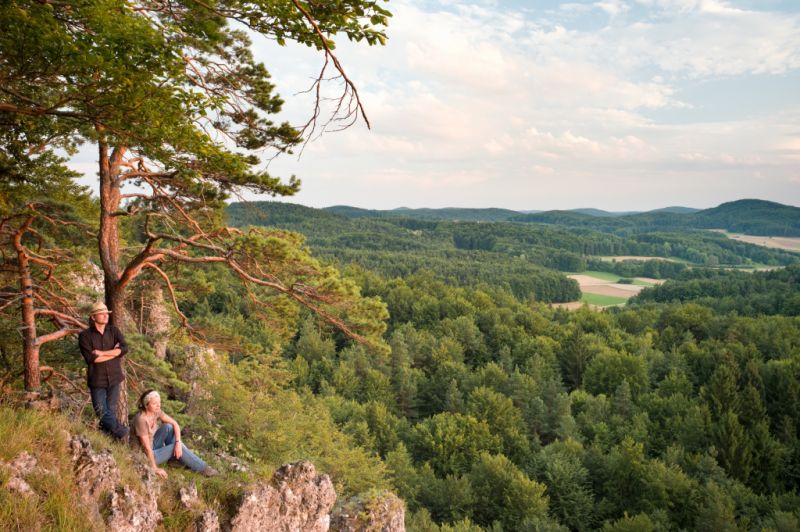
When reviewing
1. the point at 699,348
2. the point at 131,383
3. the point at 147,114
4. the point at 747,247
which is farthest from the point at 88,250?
the point at 747,247

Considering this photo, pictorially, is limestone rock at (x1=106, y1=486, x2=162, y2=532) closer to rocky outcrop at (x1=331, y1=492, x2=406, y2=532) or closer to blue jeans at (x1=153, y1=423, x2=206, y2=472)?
blue jeans at (x1=153, y1=423, x2=206, y2=472)

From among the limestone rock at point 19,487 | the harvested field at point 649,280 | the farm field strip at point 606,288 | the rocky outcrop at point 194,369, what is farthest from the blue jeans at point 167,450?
the harvested field at point 649,280

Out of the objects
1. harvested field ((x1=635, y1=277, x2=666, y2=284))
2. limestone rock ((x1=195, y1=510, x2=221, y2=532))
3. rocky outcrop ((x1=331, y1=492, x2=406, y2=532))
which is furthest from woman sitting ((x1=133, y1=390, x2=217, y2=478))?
Answer: harvested field ((x1=635, y1=277, x2=666, y2=284))

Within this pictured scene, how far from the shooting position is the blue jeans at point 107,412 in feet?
19.7

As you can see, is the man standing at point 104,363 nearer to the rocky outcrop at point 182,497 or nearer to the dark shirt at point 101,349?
the dark shirt at point 101,349

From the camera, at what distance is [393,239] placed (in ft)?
506

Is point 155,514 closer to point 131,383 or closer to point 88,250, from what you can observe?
point 131,383

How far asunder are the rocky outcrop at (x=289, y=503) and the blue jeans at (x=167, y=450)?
36.7 inches

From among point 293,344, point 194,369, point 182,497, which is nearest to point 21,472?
point 182,497

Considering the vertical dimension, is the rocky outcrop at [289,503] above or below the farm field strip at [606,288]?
above

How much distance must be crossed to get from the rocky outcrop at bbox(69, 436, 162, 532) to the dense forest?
23cm

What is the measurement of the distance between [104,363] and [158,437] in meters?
1.19

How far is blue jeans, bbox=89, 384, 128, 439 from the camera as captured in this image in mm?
6020

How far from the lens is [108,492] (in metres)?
4.82
